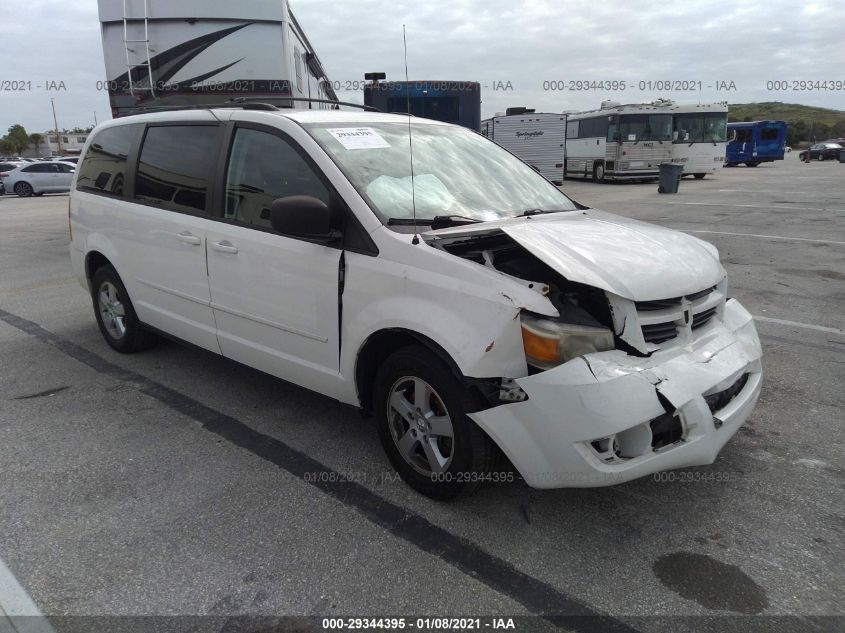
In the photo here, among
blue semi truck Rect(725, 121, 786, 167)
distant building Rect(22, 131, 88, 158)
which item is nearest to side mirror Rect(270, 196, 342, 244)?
blue semi truck Rect(725, 121, 786, 167)

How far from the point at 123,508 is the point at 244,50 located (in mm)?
7662

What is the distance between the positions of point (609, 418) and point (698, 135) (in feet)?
87.2

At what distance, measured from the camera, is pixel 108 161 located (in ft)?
15.9

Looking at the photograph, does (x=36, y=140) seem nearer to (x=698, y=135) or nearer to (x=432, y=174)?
(x=698, y=135)

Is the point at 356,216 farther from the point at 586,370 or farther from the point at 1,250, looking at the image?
the point at 1,250

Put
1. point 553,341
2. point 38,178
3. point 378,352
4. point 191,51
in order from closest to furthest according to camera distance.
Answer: point 553,341 → point 378,352 → point 191,51 → point 38,178

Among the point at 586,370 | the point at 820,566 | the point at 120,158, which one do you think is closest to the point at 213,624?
the point at 586,370

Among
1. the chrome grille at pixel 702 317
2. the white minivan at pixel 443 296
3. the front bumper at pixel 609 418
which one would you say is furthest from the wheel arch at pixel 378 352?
the chrome grille at pixel 702 317

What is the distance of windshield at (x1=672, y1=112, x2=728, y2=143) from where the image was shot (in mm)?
25125

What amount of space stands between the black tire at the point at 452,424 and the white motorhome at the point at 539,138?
23.0 metres

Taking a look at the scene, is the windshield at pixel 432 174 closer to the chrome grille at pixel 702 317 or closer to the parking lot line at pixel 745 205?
the chrome grille at pixel 702 317

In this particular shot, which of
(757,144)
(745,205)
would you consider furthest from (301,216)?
(757,144)

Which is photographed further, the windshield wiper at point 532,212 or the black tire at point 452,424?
the windshield wiper at point 532,212

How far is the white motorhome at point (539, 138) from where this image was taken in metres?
24.8
